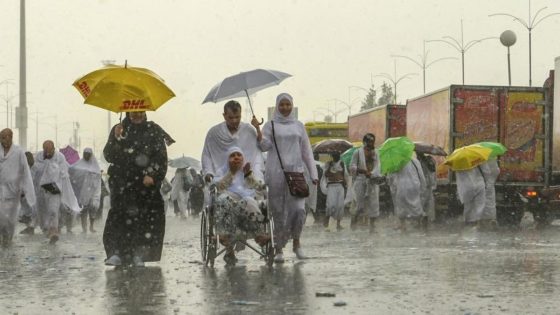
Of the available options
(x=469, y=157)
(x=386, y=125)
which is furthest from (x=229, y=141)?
(x=386, y=125)

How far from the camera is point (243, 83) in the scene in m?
14.4

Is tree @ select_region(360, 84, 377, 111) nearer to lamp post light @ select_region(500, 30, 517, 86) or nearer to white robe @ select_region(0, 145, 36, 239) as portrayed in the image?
lamp post light @ select_region(500, 30, 517, 86)

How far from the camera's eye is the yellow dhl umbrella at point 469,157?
22250mm

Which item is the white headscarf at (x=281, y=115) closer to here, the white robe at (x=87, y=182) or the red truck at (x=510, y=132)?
the red truck at (x=510, y=132)

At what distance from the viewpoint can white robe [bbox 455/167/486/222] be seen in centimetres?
2281

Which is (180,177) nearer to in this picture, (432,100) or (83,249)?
(432,100)

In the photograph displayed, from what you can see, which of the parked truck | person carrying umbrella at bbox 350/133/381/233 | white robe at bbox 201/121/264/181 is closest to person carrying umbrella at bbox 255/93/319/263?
white robe at bbox 201/121/264/181

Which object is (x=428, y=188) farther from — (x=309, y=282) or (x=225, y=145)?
(x=309, y=282)

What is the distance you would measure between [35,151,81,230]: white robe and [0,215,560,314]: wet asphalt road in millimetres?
3900

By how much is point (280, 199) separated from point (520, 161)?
37.1 feet

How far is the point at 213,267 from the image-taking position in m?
12.8

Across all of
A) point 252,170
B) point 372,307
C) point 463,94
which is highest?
point 463,94

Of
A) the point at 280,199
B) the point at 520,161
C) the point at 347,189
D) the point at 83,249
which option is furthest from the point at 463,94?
the point at 280,199

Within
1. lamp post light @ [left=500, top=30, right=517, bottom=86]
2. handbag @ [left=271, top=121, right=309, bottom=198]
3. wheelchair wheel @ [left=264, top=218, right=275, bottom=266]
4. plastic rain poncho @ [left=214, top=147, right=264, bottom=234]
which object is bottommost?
wheelchair wheel @ [left=264, top=218, right=275, bottom=266]
